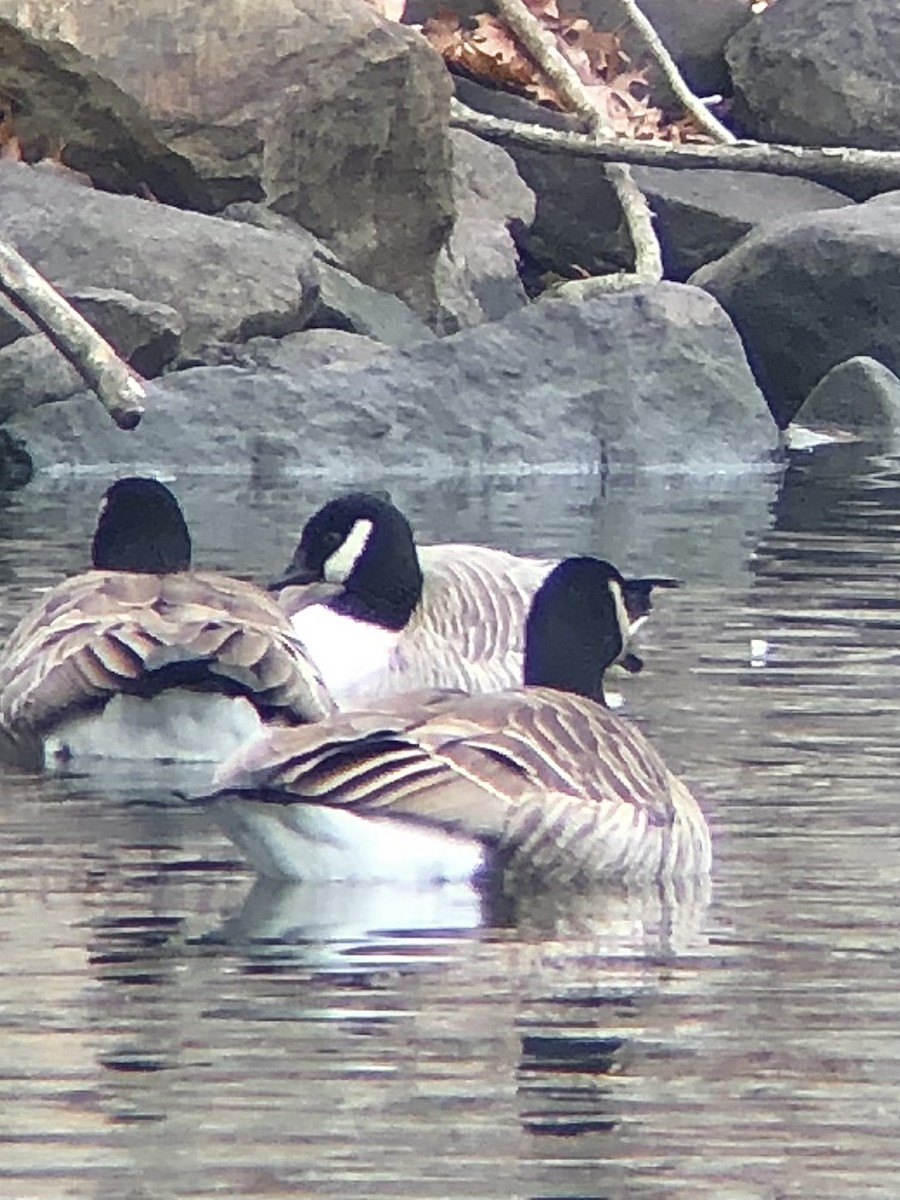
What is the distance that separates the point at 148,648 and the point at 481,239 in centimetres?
1508

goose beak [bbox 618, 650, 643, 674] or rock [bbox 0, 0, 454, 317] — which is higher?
rock [bbox 0, 0, 454, 317]

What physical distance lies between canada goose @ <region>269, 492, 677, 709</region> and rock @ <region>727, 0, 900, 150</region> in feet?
53.5

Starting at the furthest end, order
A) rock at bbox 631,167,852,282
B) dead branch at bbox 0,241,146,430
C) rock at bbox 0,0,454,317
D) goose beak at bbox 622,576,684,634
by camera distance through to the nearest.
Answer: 1. rock at bbox 631,167,852,282
2. rock at bbox 0,0,454,317
3. dead branch at bbox 0,241,146,430
4. goose beak at bbox 622,576,684,634

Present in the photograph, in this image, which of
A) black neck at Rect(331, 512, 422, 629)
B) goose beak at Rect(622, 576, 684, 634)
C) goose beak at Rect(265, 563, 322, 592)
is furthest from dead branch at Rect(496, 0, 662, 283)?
goose beak at Rect(622, 576, 684, 634)

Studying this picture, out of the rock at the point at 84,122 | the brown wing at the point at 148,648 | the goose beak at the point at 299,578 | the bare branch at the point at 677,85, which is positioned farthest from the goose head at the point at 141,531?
the bare branch at the point at 677,85

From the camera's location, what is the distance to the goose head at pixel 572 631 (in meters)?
9.21

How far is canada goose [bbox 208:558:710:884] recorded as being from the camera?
25.2 feet

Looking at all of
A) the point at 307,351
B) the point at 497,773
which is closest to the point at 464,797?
the point at 497,773

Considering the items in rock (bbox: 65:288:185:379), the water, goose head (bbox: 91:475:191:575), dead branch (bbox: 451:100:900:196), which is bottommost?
the water

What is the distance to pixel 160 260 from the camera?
21266 mm

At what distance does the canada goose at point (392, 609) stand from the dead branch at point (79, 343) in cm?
80

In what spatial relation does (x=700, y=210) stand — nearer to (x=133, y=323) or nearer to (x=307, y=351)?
(x=307, y=351)

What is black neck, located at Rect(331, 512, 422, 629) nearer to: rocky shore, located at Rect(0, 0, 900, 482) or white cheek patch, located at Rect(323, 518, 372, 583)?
white cheek patch, located at Rect(323, 518, 372, 583)

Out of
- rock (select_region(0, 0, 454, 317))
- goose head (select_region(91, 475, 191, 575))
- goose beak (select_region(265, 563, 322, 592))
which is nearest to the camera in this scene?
goose head (select_region(91, 475, 191, 575))
